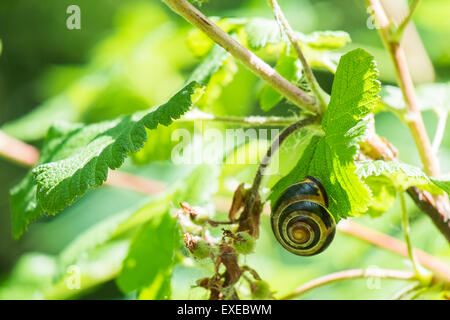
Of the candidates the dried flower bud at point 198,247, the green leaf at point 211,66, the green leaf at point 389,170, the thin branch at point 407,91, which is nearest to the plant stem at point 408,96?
the thin branch at point 407,91

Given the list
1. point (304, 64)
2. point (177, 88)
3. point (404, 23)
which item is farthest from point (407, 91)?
point (177, 88)

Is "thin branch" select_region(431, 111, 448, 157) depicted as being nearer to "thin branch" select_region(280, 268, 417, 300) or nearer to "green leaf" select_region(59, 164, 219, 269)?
"thin branch" select_region(280, 268, 417, 300)

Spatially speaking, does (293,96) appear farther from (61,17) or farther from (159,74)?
(61,17)

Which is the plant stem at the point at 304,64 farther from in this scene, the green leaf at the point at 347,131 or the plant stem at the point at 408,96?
the plant stem at the point at 408,96

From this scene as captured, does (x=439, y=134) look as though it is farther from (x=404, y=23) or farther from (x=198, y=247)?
(x=198, y=247)

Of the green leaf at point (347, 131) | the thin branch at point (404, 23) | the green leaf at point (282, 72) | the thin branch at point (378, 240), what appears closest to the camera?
the green leaf at point (347, 131)

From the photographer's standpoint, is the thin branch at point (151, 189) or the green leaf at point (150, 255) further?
the thin branch at point (151, 189)
